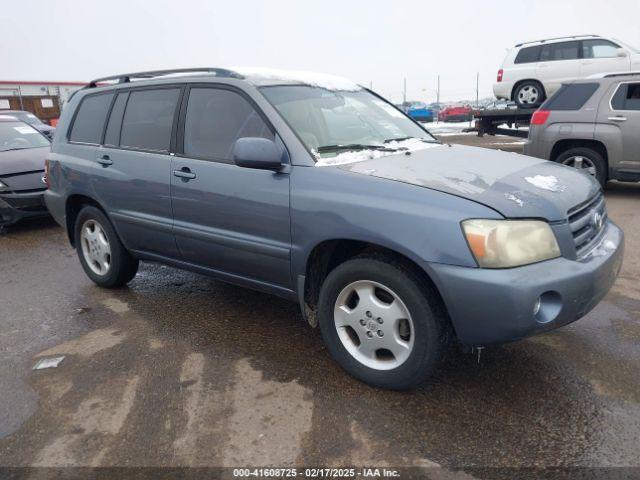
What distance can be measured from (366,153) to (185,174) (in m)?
1.24

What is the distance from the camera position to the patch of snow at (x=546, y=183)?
9.41 ft

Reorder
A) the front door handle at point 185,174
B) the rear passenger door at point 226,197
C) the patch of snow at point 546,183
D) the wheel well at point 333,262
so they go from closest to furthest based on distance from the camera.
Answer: the wheel well at point 333,262, the patch of snow at point 546,183, the rear passenger door at point 226,197, the front door handle at point 185,174

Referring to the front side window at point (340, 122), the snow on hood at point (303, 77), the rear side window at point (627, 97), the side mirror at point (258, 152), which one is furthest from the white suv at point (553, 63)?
the side mirror at point (258, 152)

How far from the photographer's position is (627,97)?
7.60m

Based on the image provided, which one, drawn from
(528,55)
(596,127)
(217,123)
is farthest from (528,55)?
(217,123)

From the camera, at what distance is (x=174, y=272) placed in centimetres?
523

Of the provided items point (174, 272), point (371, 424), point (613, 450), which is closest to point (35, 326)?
point (174, 272)

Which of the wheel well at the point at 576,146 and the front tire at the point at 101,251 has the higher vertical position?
the wheel well at the point at 576,146

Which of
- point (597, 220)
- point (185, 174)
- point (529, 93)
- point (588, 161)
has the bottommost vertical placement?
point (588, 161)

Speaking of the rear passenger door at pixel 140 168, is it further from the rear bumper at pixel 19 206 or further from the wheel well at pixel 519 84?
the wheel well at pixel 519 84

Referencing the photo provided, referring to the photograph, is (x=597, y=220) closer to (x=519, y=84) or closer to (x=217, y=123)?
(x=217, y=123)

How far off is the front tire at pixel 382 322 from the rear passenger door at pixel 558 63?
40.4ft

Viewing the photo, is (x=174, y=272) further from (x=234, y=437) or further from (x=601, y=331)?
(x=601, y=331)

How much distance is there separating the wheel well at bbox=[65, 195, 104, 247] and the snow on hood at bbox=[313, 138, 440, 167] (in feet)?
8.25
